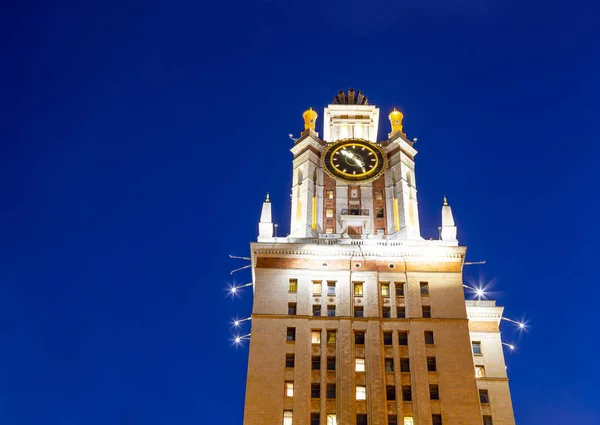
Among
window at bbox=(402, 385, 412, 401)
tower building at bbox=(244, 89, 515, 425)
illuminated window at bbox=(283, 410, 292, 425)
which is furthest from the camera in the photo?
window at bbox=(402, 385, 412, 401)

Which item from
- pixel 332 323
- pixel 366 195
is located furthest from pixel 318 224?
pixel 332 323

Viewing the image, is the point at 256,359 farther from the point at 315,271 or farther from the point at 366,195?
the point at 366,195

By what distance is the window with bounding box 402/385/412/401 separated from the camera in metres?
55.6

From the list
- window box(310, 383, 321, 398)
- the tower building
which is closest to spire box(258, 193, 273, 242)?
the tower building

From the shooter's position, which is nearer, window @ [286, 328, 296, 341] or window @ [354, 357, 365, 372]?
window @ [354, 357, 365, 372]

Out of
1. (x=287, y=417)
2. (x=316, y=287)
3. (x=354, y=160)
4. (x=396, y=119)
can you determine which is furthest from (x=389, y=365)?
(x=396, y=119)

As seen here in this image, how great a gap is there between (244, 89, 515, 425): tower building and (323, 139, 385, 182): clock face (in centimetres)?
20

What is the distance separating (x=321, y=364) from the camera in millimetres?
57250

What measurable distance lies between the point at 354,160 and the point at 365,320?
2112cm

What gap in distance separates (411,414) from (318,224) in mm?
21987

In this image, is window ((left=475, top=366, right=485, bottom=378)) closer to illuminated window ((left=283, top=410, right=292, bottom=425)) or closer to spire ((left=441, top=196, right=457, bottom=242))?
spire ((left=441, top=196, right=457, bottom=242))

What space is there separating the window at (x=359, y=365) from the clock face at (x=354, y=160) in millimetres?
21821

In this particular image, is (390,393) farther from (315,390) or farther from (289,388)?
(289,388)

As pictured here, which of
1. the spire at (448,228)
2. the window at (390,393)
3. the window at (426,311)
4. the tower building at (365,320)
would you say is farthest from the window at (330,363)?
the spire at (448,228)
